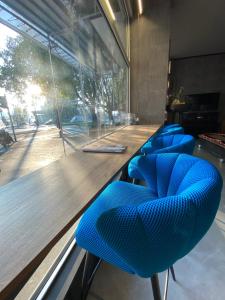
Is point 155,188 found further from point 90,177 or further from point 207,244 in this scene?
point 207,244

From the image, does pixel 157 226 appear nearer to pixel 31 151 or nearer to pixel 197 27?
pixel 31 151

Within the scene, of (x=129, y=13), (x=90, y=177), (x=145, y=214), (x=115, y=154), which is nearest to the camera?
(x=145, y=214)

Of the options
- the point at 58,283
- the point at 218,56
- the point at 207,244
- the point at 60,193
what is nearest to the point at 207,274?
the point at 207,244

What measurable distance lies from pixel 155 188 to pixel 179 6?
4669mm

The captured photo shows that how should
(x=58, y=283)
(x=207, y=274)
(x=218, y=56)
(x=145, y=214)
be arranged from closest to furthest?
(x=145, y=214) → (x=58, y=283) → (x=207, y=274) → (x=218, y=56)

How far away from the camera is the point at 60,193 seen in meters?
0.71

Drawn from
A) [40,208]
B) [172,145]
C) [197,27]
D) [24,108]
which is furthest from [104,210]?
[197,27]

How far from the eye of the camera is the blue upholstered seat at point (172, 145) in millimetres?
1290

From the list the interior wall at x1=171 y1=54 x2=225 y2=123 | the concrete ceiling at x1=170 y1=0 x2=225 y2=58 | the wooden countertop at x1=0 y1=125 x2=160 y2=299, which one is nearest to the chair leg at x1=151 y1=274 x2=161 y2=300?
the wooden countertop at x1=0 y1=125 x2=160 y2=299

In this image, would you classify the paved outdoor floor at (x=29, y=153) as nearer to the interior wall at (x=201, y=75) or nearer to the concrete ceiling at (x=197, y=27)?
the concrete ceiling at (x=197, y=27)

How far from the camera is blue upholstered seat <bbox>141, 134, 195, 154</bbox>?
4.23ft

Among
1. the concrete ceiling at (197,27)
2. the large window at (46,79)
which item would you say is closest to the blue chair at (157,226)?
the large window at (46,79)

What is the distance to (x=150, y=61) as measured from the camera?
3.85 m

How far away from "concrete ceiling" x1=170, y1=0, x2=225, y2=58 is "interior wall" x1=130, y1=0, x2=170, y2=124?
1.92ft
